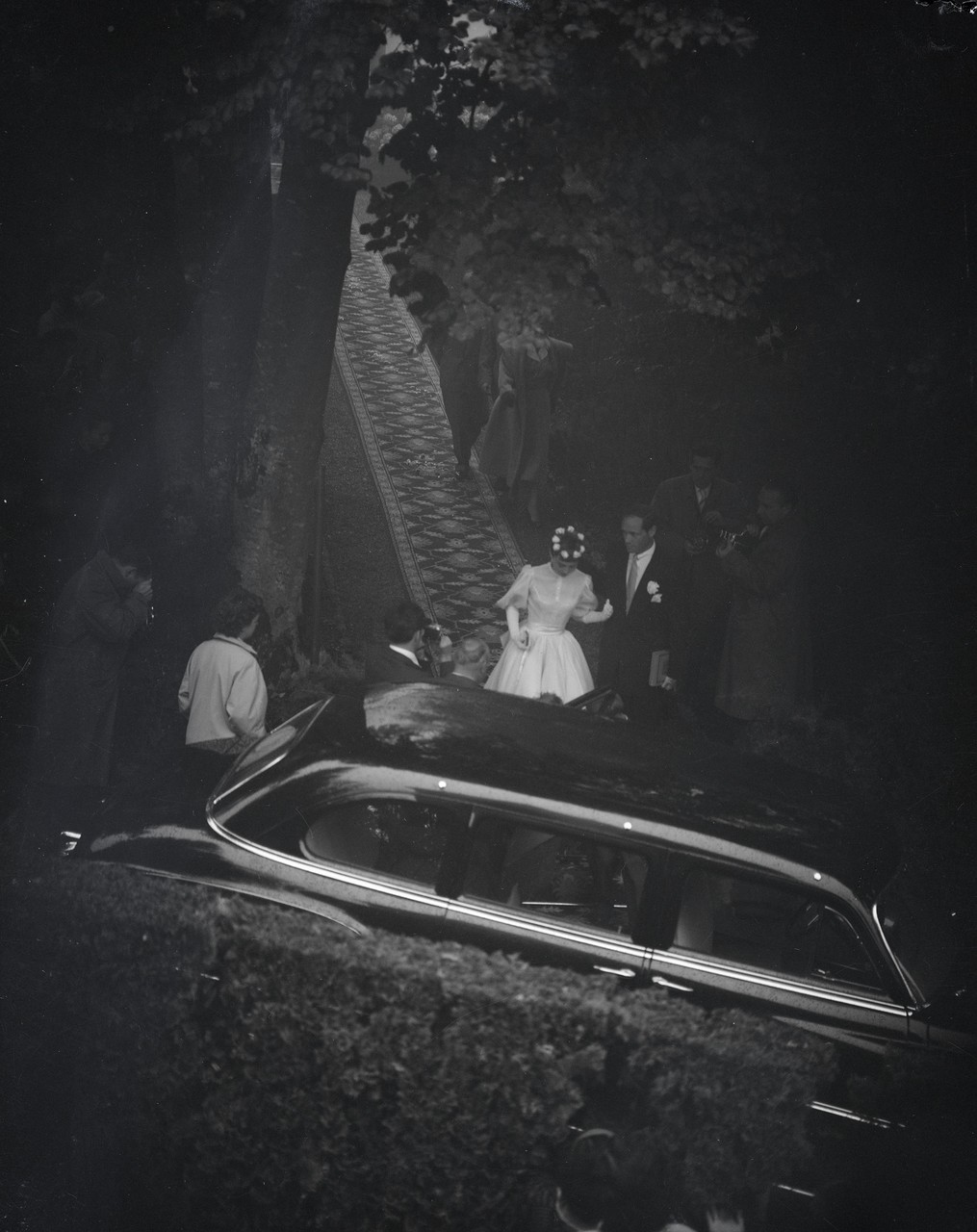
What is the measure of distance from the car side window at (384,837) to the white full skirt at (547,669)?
2.80 m

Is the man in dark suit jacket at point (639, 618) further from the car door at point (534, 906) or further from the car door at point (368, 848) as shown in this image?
the car door at point (368, 848)

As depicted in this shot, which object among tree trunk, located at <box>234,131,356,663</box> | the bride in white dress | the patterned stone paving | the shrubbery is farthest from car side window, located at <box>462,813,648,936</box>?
the patterned stone paving

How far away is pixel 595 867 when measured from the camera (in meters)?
4.93

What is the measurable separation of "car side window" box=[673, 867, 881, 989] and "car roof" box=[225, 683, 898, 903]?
0.20 m

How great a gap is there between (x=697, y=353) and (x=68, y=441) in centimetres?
518

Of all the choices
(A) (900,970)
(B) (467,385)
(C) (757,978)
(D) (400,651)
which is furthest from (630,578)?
(B) (467,385)

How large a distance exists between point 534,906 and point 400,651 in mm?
1691

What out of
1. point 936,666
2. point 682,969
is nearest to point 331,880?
point 682,969

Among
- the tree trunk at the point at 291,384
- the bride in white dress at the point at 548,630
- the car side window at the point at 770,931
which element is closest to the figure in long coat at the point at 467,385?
the tree trunk at the point at 291,384

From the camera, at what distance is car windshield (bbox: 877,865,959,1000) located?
451 cm

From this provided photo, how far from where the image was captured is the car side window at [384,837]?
4668 mm

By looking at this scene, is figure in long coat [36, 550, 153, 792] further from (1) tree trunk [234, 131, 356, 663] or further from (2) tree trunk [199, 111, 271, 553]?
(2) tree trunk [199, 111, 271, 553]

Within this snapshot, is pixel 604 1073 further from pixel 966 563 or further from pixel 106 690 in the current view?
pixel 966 563

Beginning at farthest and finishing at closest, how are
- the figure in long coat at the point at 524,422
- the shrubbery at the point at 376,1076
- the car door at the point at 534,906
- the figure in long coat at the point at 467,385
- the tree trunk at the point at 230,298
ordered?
the figure in long coat at the point at 467,385 < the figure in long coat at the point at 524,422 < the tree trunk at the point at 230,298 < the car door at the point at 534,906 < the shrubbery at the point at 376,1076
